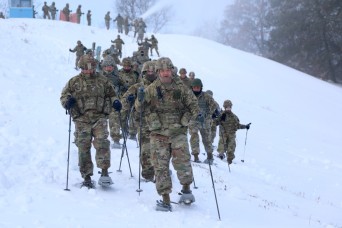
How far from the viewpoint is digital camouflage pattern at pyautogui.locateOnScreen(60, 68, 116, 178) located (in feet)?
22.2

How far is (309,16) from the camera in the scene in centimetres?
4319

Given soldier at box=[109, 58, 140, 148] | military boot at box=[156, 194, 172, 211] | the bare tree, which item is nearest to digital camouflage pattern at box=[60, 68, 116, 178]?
military boot at box=[156, 194, 172, 211]

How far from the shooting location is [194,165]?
9906 millimetres

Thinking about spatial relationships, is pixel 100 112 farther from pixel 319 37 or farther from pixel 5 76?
pixel 319 37

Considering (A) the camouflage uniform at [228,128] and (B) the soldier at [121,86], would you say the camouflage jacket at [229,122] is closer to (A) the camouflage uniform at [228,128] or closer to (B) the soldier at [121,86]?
(A) the camouflage uniform at [228,128]

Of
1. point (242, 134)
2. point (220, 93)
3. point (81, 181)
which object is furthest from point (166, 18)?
point (81, 181)

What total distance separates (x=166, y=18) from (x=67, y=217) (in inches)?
2683

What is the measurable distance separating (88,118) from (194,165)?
12.3 ft

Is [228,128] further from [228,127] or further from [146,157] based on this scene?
[146,157]

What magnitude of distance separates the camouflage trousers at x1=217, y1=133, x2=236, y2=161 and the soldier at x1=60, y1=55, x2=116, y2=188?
19.9 feet

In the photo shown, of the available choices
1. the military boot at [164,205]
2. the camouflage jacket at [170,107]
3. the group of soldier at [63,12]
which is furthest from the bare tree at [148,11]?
the military boot at [164,205]

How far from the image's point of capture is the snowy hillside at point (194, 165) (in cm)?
587

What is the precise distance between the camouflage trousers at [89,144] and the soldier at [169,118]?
0.80 m

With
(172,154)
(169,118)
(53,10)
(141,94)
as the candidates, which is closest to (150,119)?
(169,118)
